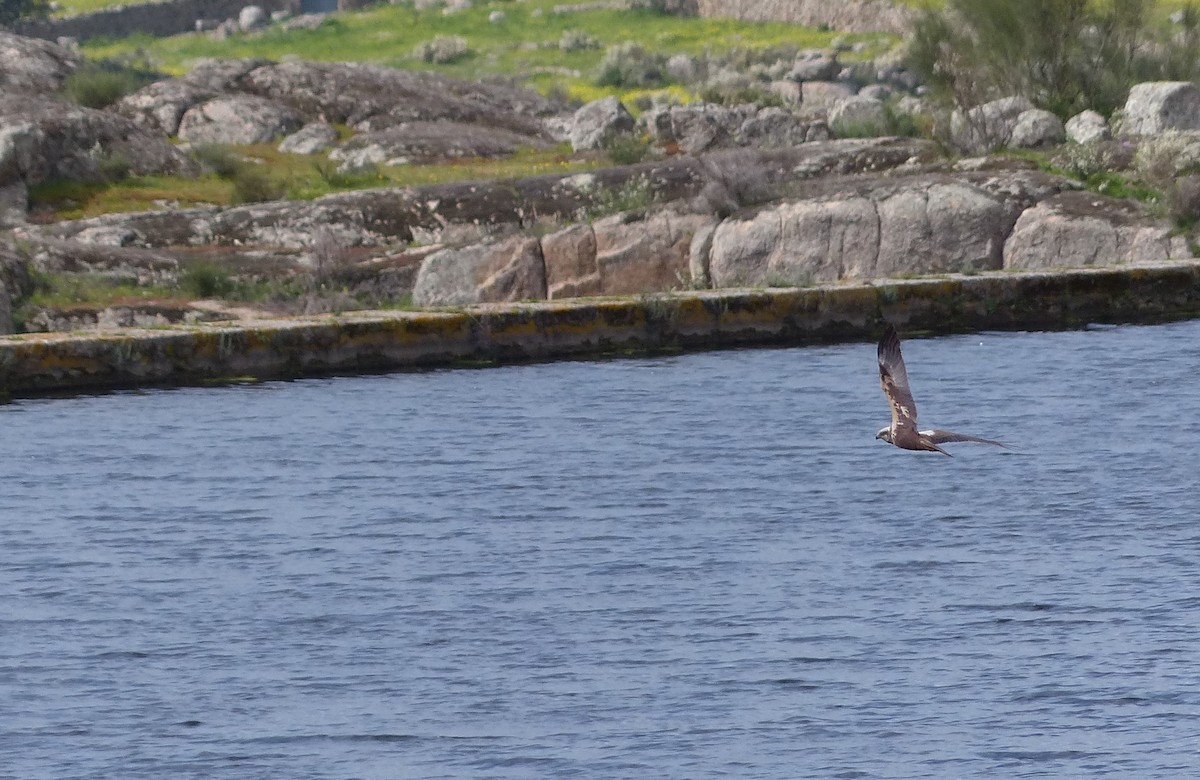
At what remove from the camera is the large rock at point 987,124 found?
34000mm

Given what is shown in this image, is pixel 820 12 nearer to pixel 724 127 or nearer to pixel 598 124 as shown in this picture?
pixel 598 124

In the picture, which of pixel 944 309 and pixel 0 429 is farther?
pixel 944 309

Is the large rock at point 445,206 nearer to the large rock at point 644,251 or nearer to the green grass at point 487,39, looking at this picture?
the large rock at point 644,251

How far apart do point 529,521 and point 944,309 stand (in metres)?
10.3

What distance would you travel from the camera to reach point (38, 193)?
36.6m

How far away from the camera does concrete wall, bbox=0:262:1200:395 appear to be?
22281 millimetres

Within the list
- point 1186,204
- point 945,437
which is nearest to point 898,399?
point 945,437

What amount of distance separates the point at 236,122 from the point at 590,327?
21275 millimetres

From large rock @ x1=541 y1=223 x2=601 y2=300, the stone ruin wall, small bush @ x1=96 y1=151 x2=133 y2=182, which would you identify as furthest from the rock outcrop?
the stone ruin wall

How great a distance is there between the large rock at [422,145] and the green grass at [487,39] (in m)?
32.7

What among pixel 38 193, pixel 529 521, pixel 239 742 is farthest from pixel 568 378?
pixel 38 193

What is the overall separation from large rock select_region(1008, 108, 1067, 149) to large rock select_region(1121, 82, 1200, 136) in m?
1.04

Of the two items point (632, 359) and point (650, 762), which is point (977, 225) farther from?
point (650, 762)

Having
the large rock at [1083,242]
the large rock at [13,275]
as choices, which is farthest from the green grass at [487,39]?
the large rock at [13,275]
